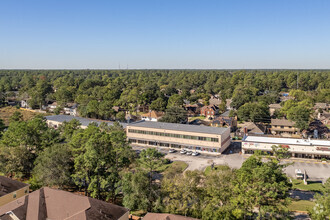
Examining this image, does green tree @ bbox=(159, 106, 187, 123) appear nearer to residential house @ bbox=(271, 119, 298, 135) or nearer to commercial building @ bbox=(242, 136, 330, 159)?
commercial building @ bbox=(242, 136, 330, 159)

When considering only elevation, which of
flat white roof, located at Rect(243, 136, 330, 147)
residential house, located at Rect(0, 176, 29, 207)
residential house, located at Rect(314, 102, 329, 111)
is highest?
residential house, located at Rect(314, 102, 329, 111)

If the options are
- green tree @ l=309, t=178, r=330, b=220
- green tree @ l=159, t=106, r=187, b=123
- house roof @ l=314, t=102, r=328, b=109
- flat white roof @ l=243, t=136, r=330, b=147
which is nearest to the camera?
green tree @ l=309, t=178, r=330, b=220

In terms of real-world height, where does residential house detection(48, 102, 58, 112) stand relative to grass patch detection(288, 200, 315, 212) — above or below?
above

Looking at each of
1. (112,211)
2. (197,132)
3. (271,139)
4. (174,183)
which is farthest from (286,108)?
(112,211)

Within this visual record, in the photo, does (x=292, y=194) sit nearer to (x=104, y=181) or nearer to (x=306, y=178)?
(x=306, y=178)

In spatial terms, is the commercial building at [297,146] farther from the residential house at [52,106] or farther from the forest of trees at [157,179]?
the residential house at [52,106]

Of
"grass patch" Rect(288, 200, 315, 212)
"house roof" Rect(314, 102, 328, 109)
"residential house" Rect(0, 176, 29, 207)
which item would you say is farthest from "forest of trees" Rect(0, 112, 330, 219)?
"house roof" Rect(314, 102, 328, 109)
